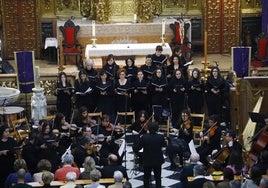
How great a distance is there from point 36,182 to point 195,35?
13284mm

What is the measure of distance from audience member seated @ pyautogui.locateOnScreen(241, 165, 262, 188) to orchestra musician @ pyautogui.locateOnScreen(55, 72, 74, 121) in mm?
7124

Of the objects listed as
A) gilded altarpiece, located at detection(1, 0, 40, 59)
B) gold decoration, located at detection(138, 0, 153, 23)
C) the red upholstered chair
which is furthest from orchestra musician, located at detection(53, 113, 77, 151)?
gilded altarpiece, located at detection(1, 0, 40, 59)

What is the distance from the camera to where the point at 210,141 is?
51.0 ft

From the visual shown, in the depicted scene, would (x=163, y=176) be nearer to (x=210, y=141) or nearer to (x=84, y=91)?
(x=210, y=141)

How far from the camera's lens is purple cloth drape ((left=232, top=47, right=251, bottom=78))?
19438 mm

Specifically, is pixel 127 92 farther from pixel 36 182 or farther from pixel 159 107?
pixel 36 182

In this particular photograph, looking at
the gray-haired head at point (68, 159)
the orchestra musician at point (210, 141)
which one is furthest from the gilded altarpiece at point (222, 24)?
the gray-haired head at point (68, 159)

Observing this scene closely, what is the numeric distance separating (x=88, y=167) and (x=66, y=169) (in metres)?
0.39

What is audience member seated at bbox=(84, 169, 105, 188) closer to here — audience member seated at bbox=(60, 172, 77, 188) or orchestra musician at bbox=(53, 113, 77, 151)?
audience member seated at bbox=(60, 172, 77, 188)

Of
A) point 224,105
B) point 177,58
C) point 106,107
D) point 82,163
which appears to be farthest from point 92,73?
point 82,163

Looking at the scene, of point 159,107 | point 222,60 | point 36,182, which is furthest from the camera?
point 222,60

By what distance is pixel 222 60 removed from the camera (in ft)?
78.7

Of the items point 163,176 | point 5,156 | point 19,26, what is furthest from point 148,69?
point 19,26

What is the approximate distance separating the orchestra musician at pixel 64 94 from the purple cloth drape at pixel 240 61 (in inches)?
168
